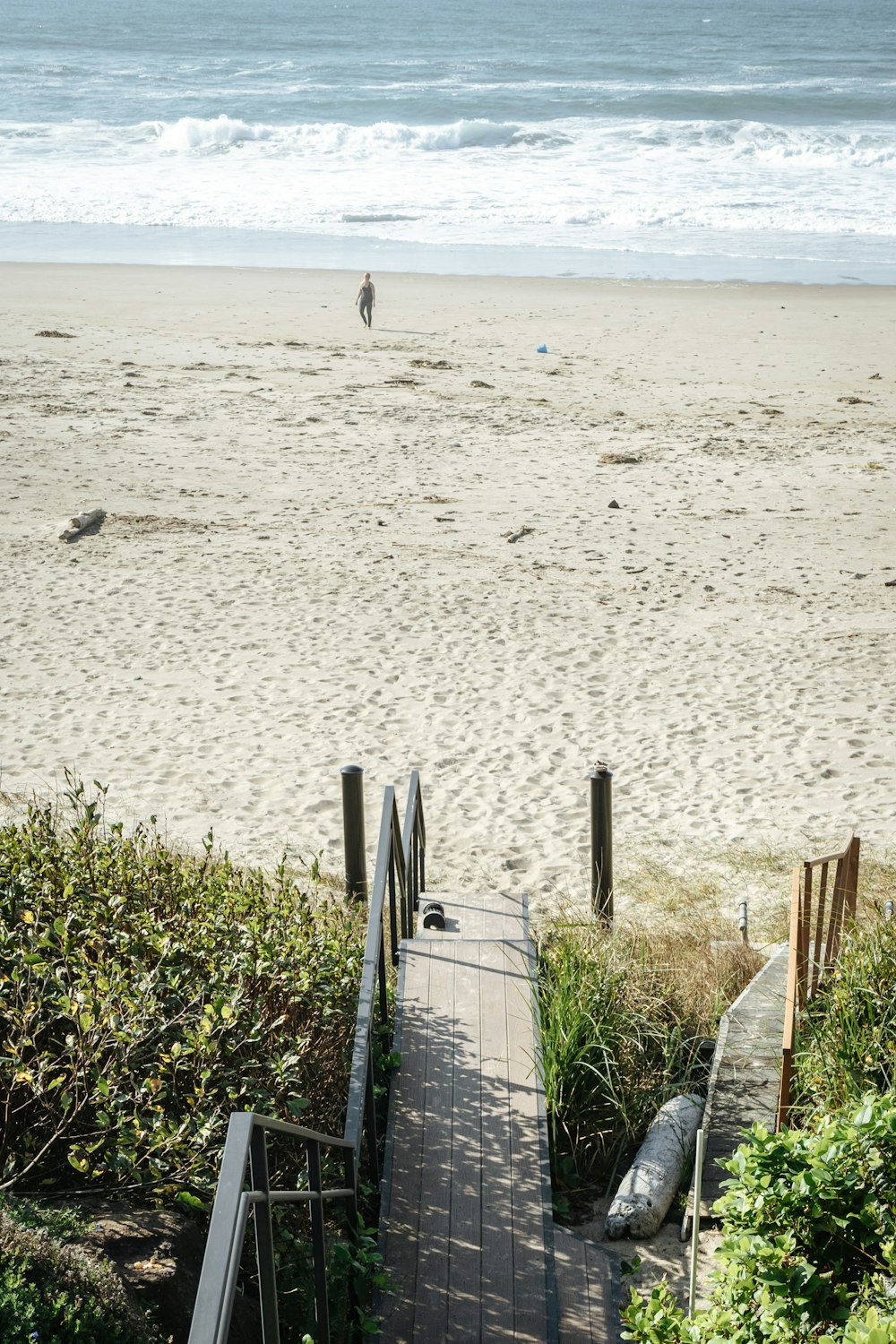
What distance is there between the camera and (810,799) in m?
8.32

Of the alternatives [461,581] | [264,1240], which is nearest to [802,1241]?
[264,1240]

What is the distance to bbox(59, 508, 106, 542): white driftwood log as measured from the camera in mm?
13023

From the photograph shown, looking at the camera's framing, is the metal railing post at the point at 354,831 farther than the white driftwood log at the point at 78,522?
No

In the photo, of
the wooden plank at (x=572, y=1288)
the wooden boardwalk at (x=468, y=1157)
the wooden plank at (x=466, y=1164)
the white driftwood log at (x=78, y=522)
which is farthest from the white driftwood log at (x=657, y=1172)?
the white driftwood log at (x=78, y=522)

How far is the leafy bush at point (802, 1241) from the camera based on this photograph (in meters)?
3.00

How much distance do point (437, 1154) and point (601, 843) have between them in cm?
270

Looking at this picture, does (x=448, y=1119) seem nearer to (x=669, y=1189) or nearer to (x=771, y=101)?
(x=669, y=1189)

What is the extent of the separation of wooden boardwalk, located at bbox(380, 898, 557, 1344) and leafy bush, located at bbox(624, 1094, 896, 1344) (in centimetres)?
70

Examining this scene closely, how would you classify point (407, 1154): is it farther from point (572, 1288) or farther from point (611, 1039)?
point (611, 1039)

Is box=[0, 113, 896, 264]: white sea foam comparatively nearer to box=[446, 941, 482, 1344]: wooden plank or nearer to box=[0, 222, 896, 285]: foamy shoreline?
box=[0, 222, 896, 285]: foamy shoreline

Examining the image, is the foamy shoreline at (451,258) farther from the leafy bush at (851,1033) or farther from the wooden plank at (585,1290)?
the wooden plank at (585,1290)

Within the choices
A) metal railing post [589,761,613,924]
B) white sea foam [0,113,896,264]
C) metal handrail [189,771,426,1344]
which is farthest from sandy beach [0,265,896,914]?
white sea foam [0,113,896,264]

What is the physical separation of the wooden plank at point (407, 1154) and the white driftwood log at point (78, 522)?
27.8ft

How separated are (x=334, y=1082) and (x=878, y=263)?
29261mm
